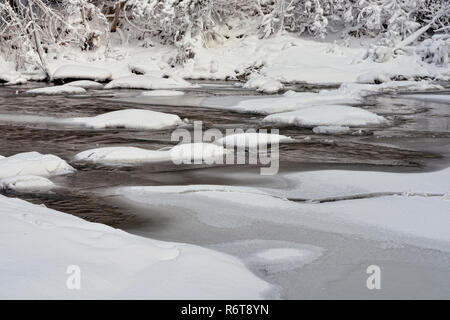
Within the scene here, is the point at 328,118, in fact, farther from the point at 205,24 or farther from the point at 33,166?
the point at 205,24

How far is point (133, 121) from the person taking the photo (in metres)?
11.9

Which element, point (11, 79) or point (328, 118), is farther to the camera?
point (11, 79)

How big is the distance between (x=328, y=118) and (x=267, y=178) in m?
5.36

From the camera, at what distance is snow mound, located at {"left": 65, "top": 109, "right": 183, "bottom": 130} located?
11.8m

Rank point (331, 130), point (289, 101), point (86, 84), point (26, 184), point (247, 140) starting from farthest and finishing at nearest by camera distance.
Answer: point (86, 84) < point (289, 101) < point (331, 130) < point (247, 140) < point (26, 184)

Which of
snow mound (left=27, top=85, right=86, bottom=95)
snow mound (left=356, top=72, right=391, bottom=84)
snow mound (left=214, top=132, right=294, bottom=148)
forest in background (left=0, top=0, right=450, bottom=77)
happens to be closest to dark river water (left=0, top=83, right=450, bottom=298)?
snow mound (left=214, top=132, right=294, bottom=148)

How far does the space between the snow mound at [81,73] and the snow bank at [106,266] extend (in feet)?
59.6

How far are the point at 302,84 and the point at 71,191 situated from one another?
15978 millimetres

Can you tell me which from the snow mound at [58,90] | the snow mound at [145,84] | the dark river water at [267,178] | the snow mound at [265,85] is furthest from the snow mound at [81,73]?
the dark river water at [267,178]

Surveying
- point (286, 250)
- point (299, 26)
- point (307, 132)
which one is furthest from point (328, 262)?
point (299, 26)

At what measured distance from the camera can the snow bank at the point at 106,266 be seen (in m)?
3.27

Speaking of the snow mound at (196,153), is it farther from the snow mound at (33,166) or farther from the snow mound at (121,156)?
the snow mound at (33,166)

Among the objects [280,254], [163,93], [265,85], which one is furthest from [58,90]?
[280,254]

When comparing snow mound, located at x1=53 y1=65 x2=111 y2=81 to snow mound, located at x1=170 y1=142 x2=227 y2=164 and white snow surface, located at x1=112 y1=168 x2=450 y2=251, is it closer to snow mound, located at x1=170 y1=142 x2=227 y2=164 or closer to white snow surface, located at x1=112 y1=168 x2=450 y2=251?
snow mound, located at x1=170 y1=142 x2=227 y2=164
